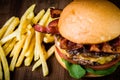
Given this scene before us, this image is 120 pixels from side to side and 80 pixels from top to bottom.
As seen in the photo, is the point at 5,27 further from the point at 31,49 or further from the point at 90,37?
the point at 90,37

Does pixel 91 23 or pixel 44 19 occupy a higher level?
pixel 91 23

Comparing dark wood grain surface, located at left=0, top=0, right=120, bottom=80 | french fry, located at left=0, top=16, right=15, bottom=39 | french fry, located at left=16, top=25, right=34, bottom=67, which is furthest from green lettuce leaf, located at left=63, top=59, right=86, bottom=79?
french fry, located at left=0, top=16, right=15, bottom=39

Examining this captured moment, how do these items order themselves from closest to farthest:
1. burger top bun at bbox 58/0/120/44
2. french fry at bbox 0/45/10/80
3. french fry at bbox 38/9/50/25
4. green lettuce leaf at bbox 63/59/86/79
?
burger top bun at bbox 58/0/120/44 → green lettuce leaf at bbox 63/59/86/79 → french fry at bbox 0/45/10/80 → french fry at bbox 38/9/50/25

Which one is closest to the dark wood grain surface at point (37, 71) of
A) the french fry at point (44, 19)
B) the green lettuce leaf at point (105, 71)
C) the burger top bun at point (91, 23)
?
the green lettuce leaf at point (105, 71)

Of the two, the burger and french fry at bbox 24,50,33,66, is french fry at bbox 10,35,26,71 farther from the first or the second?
the burger

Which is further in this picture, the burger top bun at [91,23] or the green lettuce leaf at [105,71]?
the green lettuce leaf at [105,71]

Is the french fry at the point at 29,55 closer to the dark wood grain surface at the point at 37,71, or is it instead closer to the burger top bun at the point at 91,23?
the dark wood grain surface at the point at 37,71

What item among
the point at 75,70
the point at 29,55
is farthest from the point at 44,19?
the point at 75,70
